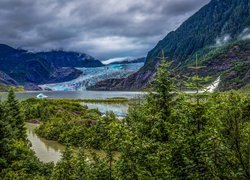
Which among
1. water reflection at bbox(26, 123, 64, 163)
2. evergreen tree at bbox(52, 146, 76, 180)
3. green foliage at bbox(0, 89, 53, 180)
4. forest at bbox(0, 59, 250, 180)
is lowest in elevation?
water reflection at bbox(26, 123, 64, 163)

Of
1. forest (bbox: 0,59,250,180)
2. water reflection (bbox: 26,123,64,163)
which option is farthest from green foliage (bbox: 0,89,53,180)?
water reflection (bbox: 26,123,64,163)

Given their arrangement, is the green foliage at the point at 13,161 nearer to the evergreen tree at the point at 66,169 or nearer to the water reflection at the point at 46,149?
the evergreen tree at the point at 66,169

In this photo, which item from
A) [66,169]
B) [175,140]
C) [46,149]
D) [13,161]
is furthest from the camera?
[46,149]

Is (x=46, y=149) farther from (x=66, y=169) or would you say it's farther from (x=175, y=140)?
(x=175, y=140)

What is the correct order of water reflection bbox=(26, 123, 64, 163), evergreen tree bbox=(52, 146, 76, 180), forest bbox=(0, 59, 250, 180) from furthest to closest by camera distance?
1. water reflection bbox=(26, 123, 64, 163)
2. evergreen tree bbox=(52, 146, 76, 180)
3. forest bbox=(0, 59, 250, 180)

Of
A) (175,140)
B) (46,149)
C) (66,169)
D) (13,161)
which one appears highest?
(175,140)

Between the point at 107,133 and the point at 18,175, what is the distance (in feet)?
50.3

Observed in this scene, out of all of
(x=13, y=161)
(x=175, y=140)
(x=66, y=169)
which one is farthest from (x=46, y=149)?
(x=175, y=140)

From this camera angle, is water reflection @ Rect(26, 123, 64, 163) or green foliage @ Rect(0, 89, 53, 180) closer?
green foliage @ Rect(0, 89, 53, 180)

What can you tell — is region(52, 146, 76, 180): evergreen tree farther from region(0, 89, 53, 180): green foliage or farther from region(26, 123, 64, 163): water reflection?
region(26, 123, 64, 163): water reflection

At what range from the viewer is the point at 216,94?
619 inches

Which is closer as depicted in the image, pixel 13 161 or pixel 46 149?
pixel 13 161

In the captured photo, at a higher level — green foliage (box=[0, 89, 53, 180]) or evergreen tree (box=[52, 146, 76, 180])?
evergreen tree (box=[52, 146, 76, 180])

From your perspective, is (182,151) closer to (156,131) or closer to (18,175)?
(156,131)
